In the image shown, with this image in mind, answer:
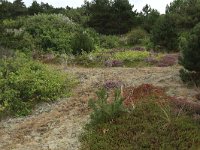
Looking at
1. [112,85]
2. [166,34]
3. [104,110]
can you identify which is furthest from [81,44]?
[104,110]

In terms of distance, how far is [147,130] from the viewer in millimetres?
11125

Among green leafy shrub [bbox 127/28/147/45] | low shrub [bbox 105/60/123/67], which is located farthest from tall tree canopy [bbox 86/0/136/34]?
low shrub [bbox 105/60/123/67]

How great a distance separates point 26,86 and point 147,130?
5082 millimetres

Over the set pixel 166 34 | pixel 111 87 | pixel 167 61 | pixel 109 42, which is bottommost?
pixel 109 42

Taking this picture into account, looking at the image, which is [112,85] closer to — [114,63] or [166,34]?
[114,63]

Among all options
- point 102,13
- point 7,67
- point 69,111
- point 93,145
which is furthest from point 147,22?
point 93,145

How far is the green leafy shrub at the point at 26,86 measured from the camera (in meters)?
14.1

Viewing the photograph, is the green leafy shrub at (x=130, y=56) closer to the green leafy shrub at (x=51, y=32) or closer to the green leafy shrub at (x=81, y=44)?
the green leafy shrub at (x=81, y=44)

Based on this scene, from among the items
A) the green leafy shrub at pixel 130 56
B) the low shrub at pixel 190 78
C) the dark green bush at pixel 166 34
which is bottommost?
the green leafy shrub at pixel 130 56

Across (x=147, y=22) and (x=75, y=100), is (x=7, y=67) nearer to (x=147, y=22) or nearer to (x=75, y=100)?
(x=75, y=100)

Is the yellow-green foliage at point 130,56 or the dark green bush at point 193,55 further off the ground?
the dark green bush at point 193,55

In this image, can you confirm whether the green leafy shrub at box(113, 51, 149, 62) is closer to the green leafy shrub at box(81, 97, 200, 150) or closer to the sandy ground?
the sandy ground

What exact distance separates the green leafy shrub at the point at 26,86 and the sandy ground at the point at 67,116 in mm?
372

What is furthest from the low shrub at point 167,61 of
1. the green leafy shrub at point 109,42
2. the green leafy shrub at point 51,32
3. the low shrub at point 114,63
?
the green leafy shrub at point 109,42
